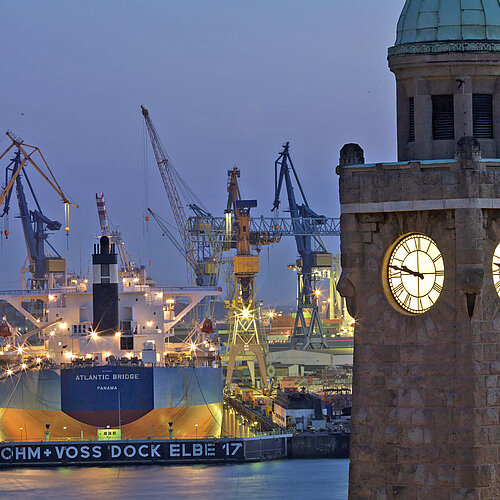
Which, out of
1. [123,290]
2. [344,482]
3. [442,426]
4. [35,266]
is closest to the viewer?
[442,426]

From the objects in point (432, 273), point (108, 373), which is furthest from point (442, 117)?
point (108, 373)

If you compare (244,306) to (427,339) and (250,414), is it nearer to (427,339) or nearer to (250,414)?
(250,414)

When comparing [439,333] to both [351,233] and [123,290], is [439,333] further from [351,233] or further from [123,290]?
[123,290]

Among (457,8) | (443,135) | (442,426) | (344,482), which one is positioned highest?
(457,8)

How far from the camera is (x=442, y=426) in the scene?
24734 millimetres

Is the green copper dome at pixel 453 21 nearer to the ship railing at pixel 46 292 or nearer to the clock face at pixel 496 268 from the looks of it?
the clock face at pixel 496 268

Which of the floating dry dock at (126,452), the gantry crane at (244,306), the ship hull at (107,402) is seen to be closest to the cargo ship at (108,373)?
the ship hull at (107,402)

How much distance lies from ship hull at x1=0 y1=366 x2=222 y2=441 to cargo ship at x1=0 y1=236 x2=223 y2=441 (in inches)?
3.0

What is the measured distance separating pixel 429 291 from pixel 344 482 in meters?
73.2

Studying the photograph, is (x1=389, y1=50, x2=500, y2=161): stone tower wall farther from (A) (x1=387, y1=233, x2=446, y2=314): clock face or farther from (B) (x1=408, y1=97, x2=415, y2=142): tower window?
(A) (x1=387, y1=233, x2=446, y2=314): clock face

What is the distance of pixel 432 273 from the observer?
82.0ft

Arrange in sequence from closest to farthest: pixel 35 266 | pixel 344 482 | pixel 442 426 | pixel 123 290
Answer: pixel 442 426
pixel 344 482
pixel 123 290
pixel 35 266

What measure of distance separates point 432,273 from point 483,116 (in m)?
3.17

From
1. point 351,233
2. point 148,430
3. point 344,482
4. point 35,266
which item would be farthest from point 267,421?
point 351,233
